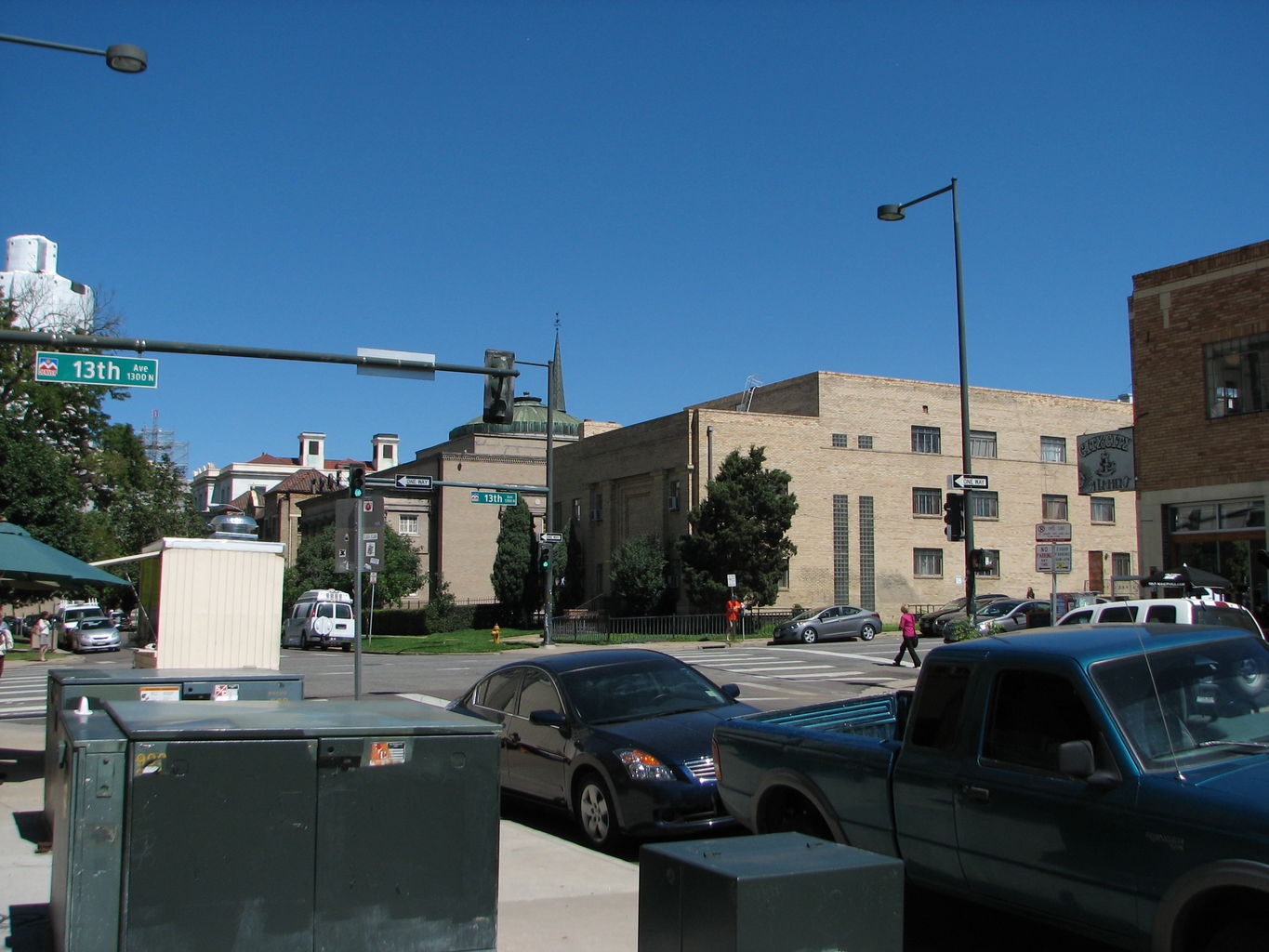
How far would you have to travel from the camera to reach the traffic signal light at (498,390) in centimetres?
1781

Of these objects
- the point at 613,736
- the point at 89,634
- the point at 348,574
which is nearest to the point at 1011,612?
the point at 613,736

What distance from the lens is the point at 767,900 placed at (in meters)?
3.46

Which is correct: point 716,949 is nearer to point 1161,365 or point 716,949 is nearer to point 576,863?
point 576,863

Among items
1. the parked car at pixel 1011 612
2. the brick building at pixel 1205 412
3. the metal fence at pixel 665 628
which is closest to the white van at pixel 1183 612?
the brick building at pixel 1205 412

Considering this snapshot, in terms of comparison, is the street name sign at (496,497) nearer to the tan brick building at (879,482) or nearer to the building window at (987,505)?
the tan brick building at (879,482)

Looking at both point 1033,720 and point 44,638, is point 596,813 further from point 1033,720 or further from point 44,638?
point 44,638

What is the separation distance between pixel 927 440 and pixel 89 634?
1484 inches

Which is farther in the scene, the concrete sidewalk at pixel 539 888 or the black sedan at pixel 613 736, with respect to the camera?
the black sedan at pixel 613 736

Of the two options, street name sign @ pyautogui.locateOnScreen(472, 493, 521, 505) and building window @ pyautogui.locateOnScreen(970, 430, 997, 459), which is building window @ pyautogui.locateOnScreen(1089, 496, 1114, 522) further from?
street name sign @ pyautogui.locateOnScreen(472, 493, 521, 505)

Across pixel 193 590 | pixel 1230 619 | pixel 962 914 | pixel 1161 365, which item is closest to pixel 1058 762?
pixel 962 914

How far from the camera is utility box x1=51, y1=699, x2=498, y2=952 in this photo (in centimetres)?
423

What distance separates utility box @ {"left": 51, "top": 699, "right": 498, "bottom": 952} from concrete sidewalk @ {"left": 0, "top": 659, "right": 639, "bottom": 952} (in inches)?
58.6

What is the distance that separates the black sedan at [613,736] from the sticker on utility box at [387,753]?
4371mm

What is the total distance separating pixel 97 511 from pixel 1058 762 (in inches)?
2125
